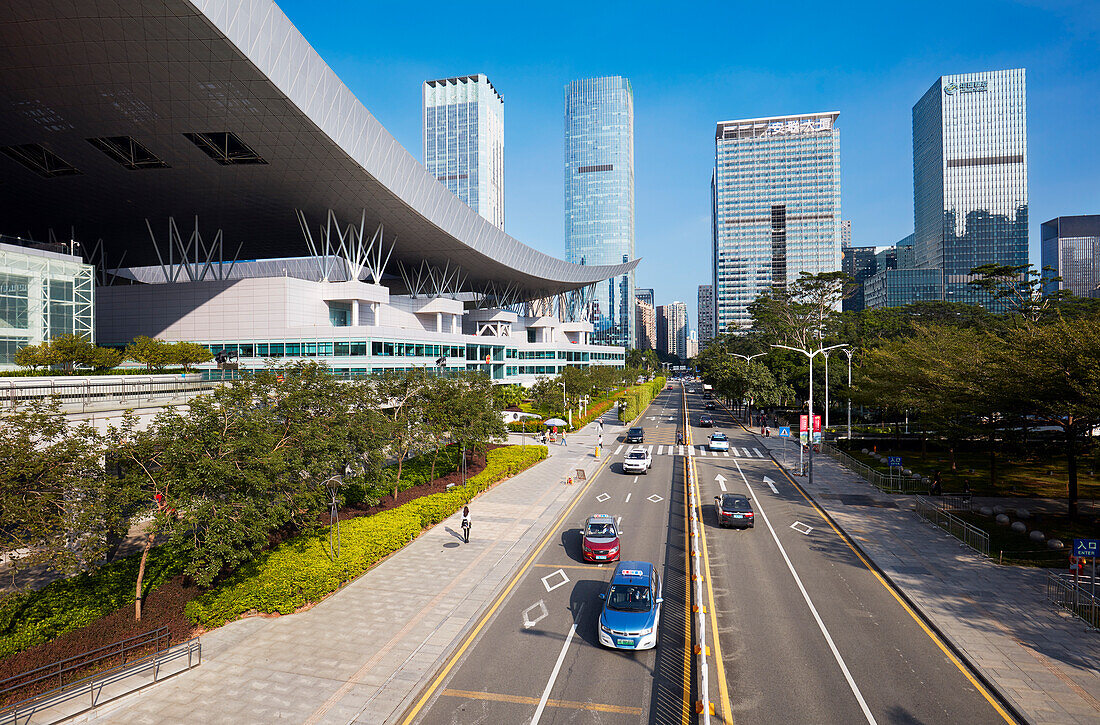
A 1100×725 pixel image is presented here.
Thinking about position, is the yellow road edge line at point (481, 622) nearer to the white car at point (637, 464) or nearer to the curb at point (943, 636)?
the white car at point (637, 464)

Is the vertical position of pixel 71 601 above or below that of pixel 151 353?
below

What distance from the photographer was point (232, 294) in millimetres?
47000

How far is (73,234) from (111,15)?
149ft

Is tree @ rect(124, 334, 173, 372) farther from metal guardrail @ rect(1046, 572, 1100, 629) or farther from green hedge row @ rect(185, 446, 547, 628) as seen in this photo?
metal guardrail @ rect(1046, 572, 1100, 629)

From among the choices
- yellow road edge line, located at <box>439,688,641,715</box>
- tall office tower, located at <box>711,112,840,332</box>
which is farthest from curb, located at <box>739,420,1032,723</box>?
tall office tower, located at <box>711,112,840,332</box>

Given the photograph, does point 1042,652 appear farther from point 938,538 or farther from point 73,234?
point 73,234

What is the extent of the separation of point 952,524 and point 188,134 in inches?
1925

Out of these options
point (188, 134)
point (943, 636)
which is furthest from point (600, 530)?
point (188, 134)

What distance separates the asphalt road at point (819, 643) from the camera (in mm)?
10727

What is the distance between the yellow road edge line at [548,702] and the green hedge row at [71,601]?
970cm

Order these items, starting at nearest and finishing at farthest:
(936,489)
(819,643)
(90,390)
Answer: (819,643), (90,390), (936,489)

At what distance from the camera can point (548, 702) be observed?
10992mm

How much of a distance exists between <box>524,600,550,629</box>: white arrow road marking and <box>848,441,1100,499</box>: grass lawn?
25609 millimetres

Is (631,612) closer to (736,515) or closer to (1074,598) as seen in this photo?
(736,515)
